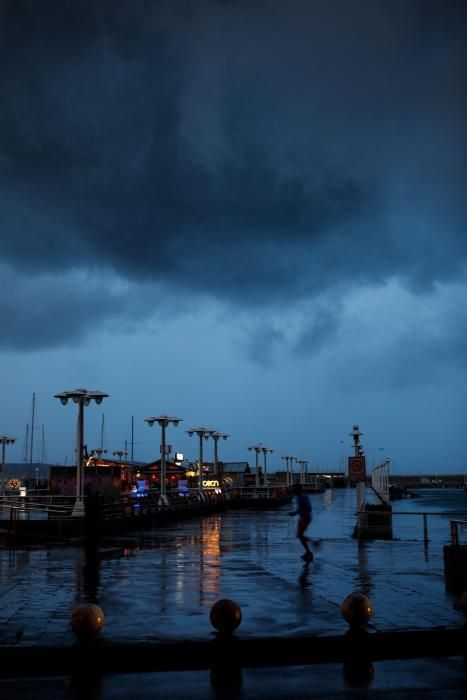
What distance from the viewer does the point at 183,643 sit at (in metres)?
8.71

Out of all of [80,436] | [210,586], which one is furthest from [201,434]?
[210,586]

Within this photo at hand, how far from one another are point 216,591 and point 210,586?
614 millimetres

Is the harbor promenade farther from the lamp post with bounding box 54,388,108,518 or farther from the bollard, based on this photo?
the lamp post with bounding box 54,388,108,518

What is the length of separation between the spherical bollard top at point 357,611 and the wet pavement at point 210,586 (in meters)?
0.39

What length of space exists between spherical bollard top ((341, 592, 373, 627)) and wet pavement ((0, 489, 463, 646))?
39cm

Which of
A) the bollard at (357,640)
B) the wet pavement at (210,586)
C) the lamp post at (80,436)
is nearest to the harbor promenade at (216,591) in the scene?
the wet pavement at (210,586)

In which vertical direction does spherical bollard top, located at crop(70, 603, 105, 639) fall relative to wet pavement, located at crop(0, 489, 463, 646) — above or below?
above

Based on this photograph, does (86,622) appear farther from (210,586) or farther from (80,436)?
(80,436)

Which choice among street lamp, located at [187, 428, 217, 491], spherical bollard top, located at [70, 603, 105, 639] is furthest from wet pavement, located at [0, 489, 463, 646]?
street lamp, located at [187, 428, 217, 491]

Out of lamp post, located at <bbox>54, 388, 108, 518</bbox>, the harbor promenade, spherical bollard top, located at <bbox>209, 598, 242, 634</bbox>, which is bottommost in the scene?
the harbor promenade

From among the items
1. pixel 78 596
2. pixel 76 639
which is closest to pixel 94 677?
pixel 76 639

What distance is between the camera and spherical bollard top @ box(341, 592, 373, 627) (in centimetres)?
911

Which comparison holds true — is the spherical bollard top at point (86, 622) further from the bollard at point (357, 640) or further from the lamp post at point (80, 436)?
the lamp post at point (80, 436)

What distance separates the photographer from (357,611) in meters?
9.15
